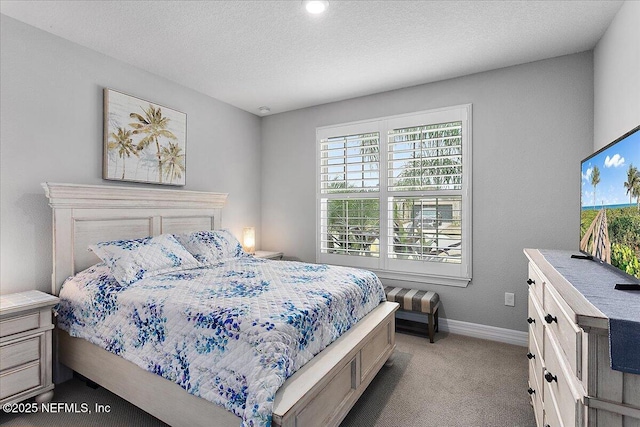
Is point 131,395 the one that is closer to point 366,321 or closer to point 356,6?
point 366,321

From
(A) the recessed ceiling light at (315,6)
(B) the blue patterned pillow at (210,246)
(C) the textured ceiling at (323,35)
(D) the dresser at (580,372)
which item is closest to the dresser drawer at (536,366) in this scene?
(D) the dresser at (580,372)

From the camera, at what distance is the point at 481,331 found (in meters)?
3.08

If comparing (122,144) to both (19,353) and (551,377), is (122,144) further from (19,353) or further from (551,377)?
(551,377)

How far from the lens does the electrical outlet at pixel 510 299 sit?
2939 millimetres

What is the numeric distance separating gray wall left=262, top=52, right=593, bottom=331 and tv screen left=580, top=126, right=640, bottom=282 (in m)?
1.05

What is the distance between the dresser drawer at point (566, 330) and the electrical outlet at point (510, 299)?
1.67 meters

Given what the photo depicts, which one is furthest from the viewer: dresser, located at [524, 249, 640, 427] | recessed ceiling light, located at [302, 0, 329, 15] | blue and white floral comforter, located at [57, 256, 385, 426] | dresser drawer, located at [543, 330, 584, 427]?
recessed ceiling light, located at [302, 0, 329, 15]

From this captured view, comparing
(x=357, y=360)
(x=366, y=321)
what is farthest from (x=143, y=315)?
(x=366, y=321)

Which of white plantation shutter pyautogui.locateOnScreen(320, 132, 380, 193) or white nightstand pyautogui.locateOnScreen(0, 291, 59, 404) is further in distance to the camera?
white plantation shutter pyautogui.locateOnScreen(320, 132, 380, 193)

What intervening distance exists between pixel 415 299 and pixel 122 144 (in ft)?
9.90

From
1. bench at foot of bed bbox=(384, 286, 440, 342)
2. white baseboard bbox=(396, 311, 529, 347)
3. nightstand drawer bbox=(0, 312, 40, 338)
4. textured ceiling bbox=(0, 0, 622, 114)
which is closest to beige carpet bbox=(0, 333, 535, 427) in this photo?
white baseboard bbox=(396, 311, 529, 347)

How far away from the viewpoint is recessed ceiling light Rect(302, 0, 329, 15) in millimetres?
2014

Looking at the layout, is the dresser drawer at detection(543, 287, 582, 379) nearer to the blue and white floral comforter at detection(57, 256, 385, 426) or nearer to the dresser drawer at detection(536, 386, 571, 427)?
the dresser drawer at detection(536, 386, 571, 427)

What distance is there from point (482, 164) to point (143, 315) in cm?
305
